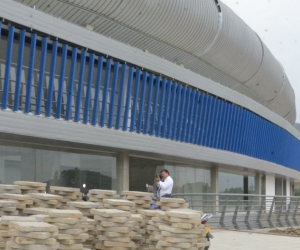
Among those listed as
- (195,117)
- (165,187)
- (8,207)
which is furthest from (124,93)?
(8,207)

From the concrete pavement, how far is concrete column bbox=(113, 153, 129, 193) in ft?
28.8

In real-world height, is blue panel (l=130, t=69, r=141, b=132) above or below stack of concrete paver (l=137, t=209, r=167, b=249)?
above

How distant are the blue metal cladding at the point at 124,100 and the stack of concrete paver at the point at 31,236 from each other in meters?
10.6

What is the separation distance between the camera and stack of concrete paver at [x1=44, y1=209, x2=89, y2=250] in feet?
31.9

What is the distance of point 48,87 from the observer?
20.6 m

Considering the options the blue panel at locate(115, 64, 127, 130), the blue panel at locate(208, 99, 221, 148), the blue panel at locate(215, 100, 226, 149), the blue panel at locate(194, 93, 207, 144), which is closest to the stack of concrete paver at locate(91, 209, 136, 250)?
the blue panel at locate(115, 64, 127, 130)

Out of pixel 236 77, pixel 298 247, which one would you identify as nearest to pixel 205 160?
pixel 236 77

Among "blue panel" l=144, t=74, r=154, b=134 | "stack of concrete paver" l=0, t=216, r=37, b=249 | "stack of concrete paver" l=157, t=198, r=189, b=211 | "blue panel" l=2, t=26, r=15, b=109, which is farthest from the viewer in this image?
"blue panel" l=144, t=74, r=154, b=134

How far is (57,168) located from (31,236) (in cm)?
1482

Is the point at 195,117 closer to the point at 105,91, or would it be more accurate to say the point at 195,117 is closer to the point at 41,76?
the point at 105,91

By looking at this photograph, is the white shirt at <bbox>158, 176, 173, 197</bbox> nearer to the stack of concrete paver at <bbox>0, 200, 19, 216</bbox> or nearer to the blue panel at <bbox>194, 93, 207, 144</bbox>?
the stack of concrete paver at <bbox>0, 200, 19, 216</bbox>

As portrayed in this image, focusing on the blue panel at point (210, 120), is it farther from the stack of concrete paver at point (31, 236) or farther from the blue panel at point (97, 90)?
the stack of concrete paver at point (31, 236)

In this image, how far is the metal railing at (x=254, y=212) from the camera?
20031 millimetres

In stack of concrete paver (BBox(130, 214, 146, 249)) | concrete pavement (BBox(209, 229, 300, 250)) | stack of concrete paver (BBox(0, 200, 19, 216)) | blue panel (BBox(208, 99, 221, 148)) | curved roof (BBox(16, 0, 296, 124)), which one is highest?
curved roof (BBox(16, 0, 296, 124))
